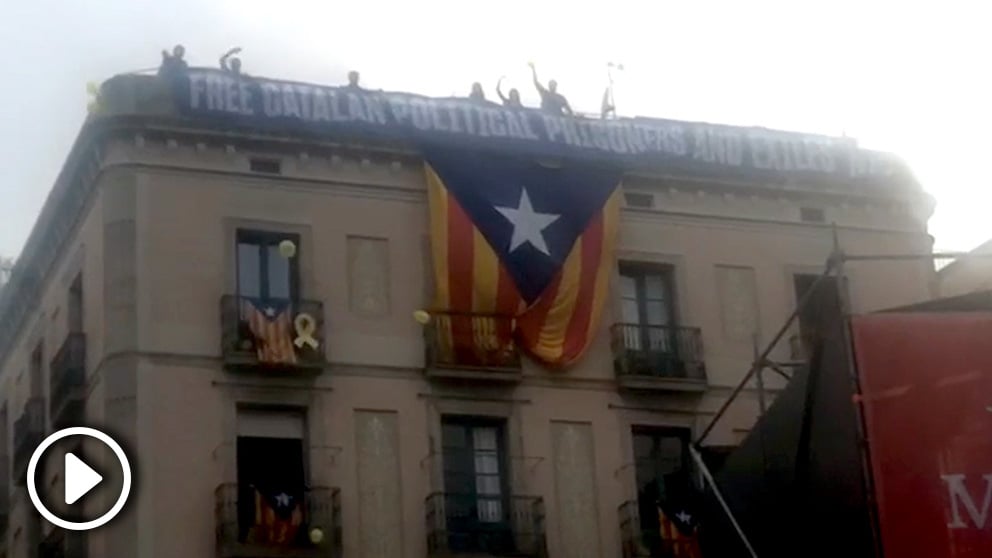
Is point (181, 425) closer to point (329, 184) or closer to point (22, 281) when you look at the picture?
point (329, 184)

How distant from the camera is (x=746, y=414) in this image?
116ft

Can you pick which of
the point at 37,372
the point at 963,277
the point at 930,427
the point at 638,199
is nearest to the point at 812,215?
the point at 638,199

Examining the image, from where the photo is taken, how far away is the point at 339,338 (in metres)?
33.1

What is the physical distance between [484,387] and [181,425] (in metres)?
5.17

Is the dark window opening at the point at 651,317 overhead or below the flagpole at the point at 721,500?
overhead

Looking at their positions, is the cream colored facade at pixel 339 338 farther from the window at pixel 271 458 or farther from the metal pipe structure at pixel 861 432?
the metal pipe structure at pixel 861 432

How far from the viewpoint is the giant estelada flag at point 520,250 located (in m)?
34.1

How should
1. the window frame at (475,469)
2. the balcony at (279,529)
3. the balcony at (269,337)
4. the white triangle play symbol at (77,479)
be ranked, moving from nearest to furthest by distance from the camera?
the white triangle play symbol at (77,479) → the balcony at (279,529) → the balcony at (269,337) → the window frame at (475,469)

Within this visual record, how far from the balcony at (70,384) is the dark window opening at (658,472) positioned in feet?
30.3

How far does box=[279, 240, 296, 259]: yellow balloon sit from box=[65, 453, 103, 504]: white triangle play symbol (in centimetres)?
1264

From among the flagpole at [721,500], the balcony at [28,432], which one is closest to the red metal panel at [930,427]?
the flagpole at [721,500]

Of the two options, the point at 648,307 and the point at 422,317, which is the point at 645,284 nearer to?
the point at 648,307

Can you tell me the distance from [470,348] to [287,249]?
135 inches

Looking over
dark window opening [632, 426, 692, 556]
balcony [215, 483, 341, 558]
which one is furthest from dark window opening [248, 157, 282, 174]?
dark window opening [632, 426, 692, 556]
